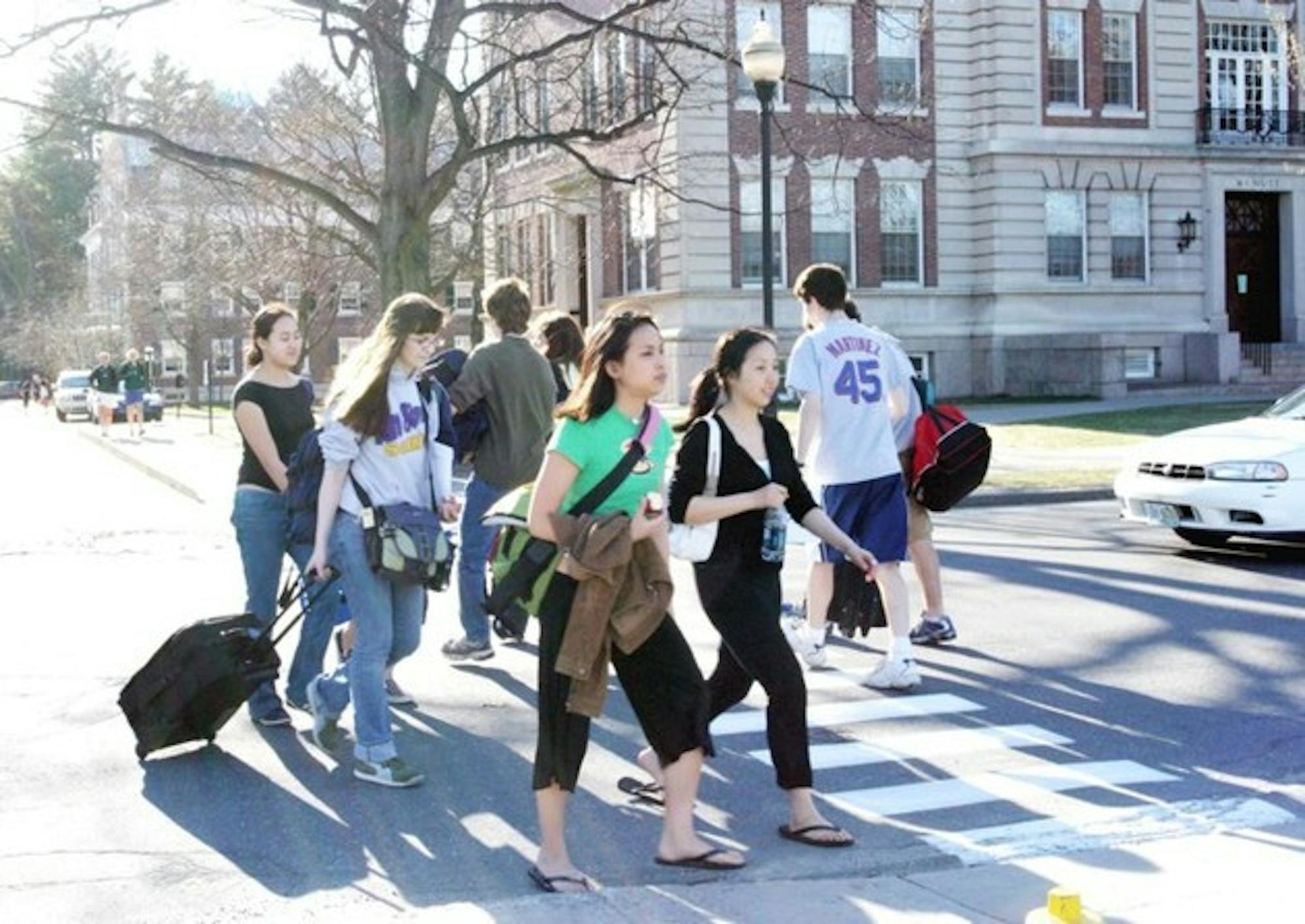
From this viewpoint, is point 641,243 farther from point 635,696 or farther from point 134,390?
point 635,696

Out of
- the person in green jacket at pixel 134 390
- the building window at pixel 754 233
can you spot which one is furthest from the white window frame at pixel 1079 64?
the person in green jacket at pixel 134 390

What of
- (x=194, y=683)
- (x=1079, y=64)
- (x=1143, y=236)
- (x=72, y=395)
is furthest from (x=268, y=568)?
(x=72, y=395)

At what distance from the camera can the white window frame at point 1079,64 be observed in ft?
127

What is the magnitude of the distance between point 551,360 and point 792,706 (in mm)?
4203

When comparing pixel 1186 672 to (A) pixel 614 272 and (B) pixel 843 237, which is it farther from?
(A) pixel 614 272

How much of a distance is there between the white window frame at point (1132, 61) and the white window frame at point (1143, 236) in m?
1.89

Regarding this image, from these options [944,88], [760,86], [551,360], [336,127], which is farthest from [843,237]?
[551,360]

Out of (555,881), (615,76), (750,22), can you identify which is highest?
(750,22)

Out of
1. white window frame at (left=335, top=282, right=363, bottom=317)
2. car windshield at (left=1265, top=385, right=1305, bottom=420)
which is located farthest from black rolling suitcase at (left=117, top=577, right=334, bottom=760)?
white window frame at (left=335, top=282, right=363, bottom=317)

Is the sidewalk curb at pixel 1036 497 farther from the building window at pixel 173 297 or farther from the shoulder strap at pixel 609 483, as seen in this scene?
the building window at pixel 173 297

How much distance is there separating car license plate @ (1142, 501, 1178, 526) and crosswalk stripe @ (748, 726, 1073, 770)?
5.73m

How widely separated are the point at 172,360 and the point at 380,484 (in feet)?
239

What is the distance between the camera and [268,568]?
27.2ft

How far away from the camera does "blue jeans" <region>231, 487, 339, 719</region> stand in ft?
26.9
